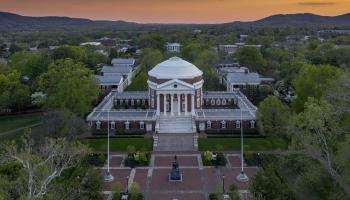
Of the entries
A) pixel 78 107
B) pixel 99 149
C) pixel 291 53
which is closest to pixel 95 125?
pixel 78 107

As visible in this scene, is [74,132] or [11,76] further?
[11,76]

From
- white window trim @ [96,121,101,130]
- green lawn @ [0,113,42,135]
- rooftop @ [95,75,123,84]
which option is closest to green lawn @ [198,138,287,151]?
white window trim @ [96,121,101,130]

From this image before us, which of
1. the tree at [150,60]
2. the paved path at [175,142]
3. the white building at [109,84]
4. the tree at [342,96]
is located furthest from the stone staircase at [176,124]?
the tree at [150,60]

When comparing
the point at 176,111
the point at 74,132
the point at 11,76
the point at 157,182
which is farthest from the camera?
the point at 11,76

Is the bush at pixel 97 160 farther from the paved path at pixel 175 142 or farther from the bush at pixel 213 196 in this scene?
the bush at pixel 213 196

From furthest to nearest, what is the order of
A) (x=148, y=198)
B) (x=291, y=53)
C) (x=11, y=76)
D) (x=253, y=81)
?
(x=291, y=53) → (x=253, y=81) → (x=11, y=76) → (x=148, y=198)

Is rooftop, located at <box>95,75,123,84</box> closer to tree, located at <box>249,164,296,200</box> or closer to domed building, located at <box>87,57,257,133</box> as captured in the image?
domed building, located at <box>87,57,257,133</box>

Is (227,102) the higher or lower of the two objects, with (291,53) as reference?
lower

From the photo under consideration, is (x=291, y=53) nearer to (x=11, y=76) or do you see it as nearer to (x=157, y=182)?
(x=11, y=76)
